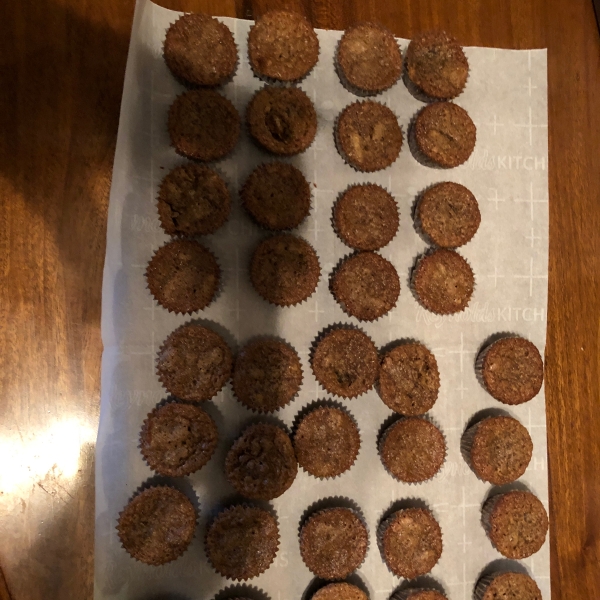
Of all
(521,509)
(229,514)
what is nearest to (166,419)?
(229,514)

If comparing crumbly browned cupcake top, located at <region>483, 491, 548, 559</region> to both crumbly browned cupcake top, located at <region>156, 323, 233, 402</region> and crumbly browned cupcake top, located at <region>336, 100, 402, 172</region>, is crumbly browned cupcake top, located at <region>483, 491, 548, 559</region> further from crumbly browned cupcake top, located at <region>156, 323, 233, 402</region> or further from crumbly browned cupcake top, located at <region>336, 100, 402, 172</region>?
crumbly browned cupcake top, located at <region>336, 100, 402, 172</region>

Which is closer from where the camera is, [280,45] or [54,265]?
[54,265]

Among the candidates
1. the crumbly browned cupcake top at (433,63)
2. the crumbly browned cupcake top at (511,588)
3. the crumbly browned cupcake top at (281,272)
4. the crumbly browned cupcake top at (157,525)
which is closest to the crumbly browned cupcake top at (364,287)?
the crumbly browned cupcake top at (281,272)

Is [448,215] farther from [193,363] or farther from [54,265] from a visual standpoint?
[54,265]

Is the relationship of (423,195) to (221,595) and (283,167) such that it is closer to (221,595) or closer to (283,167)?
(283,167)

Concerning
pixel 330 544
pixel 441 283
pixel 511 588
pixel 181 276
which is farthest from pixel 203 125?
pixel 511 588

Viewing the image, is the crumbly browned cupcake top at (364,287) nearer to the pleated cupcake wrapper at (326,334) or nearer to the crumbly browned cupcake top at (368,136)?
the pleated cupcake wrapper at (326,334)
